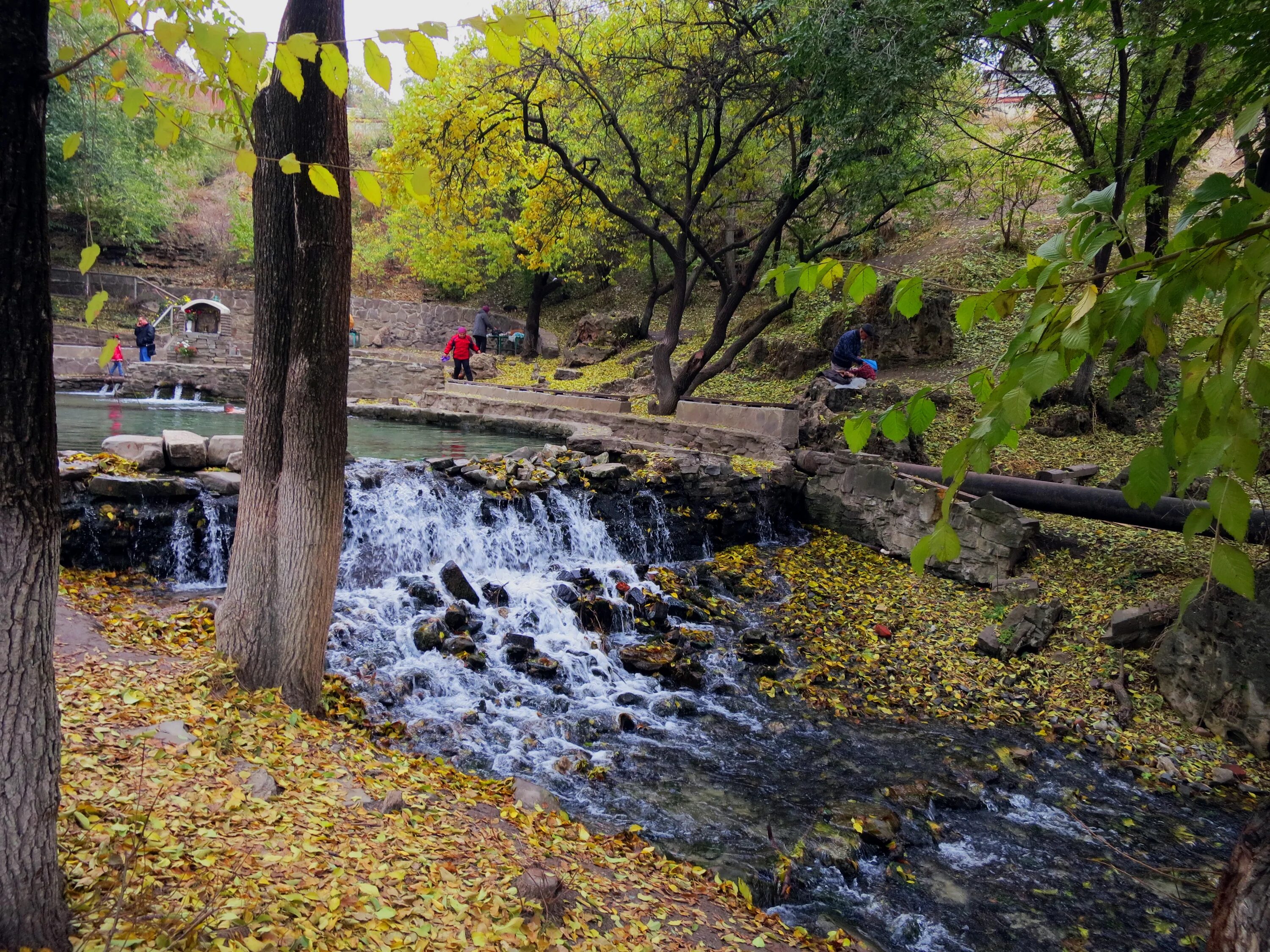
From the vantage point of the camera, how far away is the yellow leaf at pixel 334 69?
149cm

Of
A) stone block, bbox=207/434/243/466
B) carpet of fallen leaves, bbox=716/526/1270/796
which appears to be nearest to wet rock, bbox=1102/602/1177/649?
carpet of fallen leaves, bbox=716/526/1270/796

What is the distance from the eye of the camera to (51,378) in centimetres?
213

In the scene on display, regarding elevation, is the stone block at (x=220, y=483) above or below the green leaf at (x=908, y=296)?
below

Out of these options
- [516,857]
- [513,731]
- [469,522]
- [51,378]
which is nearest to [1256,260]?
[51,378]

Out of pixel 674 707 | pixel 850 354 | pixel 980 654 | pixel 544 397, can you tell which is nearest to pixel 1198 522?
pixel 674 707

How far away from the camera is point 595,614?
7969mm

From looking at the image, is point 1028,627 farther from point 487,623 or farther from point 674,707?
point 487,623

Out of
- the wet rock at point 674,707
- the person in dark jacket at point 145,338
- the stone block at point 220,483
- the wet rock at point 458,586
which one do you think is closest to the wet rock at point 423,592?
the wet rock at point 458,586

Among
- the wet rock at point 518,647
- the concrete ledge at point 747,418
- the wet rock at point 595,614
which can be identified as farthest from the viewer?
the concrete ledge at point 747,418

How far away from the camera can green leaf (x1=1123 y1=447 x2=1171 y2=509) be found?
128cm

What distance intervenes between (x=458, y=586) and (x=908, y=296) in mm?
6855

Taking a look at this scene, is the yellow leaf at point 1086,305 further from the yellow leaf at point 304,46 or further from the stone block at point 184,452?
the stone block at point 184,452

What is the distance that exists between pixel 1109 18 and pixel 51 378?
1388 centimetres

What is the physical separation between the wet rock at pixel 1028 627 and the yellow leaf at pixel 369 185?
772cm
